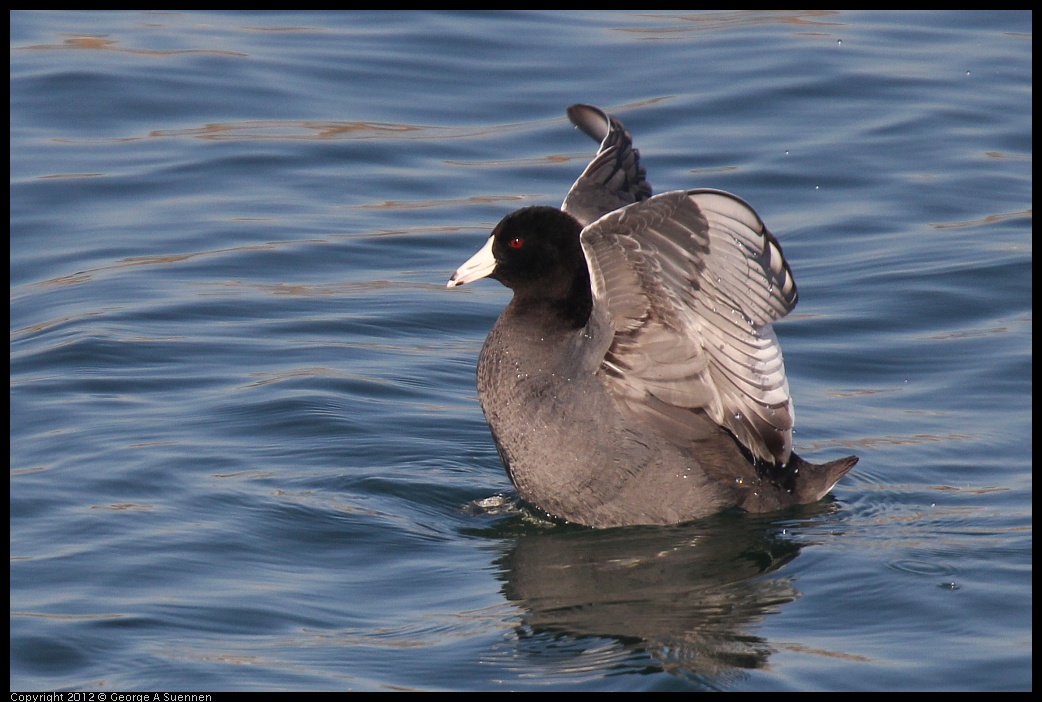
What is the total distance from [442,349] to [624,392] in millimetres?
2561

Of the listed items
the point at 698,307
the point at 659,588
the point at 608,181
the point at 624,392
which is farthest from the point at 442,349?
the point at 659,588

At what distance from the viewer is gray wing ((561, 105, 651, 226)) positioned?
21.2 feet

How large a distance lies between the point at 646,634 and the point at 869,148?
24.9ft

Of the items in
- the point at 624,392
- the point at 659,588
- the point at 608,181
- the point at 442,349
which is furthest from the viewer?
the point at 442,349

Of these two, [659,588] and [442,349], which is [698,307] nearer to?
[659,588]

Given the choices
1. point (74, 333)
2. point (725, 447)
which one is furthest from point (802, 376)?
point (74, 333)

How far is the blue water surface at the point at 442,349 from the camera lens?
5.06 meters

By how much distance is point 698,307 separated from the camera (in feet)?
18.1

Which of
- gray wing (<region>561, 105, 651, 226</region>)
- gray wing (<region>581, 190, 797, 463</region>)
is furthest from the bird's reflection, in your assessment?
gray wing (<region>561, 105, 651, 226</region>)

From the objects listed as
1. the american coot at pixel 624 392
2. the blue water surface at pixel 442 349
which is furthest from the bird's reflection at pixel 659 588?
the american coot at pixel 624 392

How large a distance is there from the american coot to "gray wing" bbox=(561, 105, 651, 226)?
0.18m

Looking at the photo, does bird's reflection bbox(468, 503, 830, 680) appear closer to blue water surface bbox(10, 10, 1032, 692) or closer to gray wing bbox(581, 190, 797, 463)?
blue water surface bbox(10, 10, 1032, 692)

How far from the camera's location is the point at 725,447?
6.12 m
